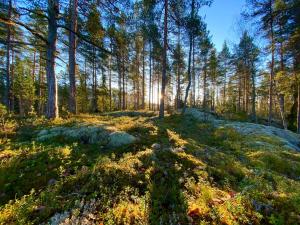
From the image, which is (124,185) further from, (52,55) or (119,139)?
(52,55)

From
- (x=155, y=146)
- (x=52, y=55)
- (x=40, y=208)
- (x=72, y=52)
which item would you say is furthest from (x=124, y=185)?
(x=72, y=52)

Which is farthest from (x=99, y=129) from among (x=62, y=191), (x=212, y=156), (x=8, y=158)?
(x=212, y=156)

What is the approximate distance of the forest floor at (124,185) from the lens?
362 centimetres

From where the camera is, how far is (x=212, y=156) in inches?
283

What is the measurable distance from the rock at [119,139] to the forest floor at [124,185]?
3cm

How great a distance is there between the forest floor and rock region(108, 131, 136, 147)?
3 centimetres

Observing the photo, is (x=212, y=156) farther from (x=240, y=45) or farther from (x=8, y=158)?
(x=240, y=45)

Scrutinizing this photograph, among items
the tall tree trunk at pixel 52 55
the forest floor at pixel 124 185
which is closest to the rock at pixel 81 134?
the forest floor at pixel 124 185

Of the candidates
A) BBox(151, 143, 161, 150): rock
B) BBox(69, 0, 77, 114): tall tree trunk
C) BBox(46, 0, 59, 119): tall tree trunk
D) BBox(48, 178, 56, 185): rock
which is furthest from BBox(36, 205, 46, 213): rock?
BBox(69, 0, 77, 114): tall tree trunk

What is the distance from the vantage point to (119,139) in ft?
22.6

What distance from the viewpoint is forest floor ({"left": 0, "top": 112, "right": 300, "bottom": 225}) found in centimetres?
362

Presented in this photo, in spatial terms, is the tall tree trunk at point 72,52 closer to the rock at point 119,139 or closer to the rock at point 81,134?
the rock at point 81,134

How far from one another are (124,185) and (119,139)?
2630mm

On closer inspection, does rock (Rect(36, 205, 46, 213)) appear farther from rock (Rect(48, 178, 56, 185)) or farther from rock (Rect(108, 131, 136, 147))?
rock (Rect(108, 131, 136, 147))
